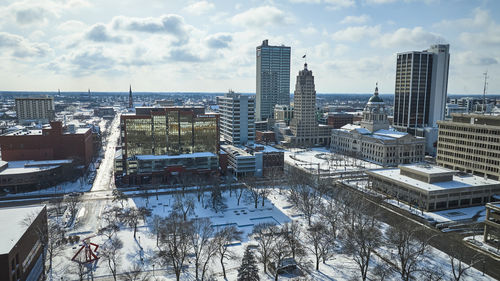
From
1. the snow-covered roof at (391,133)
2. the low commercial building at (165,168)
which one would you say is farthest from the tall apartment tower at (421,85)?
the low commercial building at (165,168)

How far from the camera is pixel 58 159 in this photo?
116 metres

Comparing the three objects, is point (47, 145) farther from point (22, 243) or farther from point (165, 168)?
point (22, 243)

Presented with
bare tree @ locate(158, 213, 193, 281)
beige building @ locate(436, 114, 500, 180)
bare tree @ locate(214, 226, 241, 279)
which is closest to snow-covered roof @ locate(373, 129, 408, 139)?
beige building @ locate(436, 114, 500, 180)

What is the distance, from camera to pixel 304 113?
599 ft

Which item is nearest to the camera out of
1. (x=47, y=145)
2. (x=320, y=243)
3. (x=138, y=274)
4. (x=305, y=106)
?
(x=138, y=274)

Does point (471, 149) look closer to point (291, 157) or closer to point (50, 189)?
point (291, 157)

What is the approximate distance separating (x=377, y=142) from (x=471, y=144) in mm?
38565

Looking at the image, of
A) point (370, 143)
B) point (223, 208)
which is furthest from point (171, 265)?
point (370, 143)

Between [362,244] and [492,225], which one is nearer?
[362,244]

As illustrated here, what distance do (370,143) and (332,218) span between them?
85.0 metres

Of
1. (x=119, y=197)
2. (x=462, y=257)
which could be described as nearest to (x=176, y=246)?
(x=119, y=197)

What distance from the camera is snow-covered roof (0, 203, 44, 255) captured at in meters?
49.6

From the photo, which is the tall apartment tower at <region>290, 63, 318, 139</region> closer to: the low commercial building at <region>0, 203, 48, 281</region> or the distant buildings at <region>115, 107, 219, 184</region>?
the distant buildings at <region>115, 107, 219, 184</region>

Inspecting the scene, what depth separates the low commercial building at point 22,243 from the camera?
4759cm
